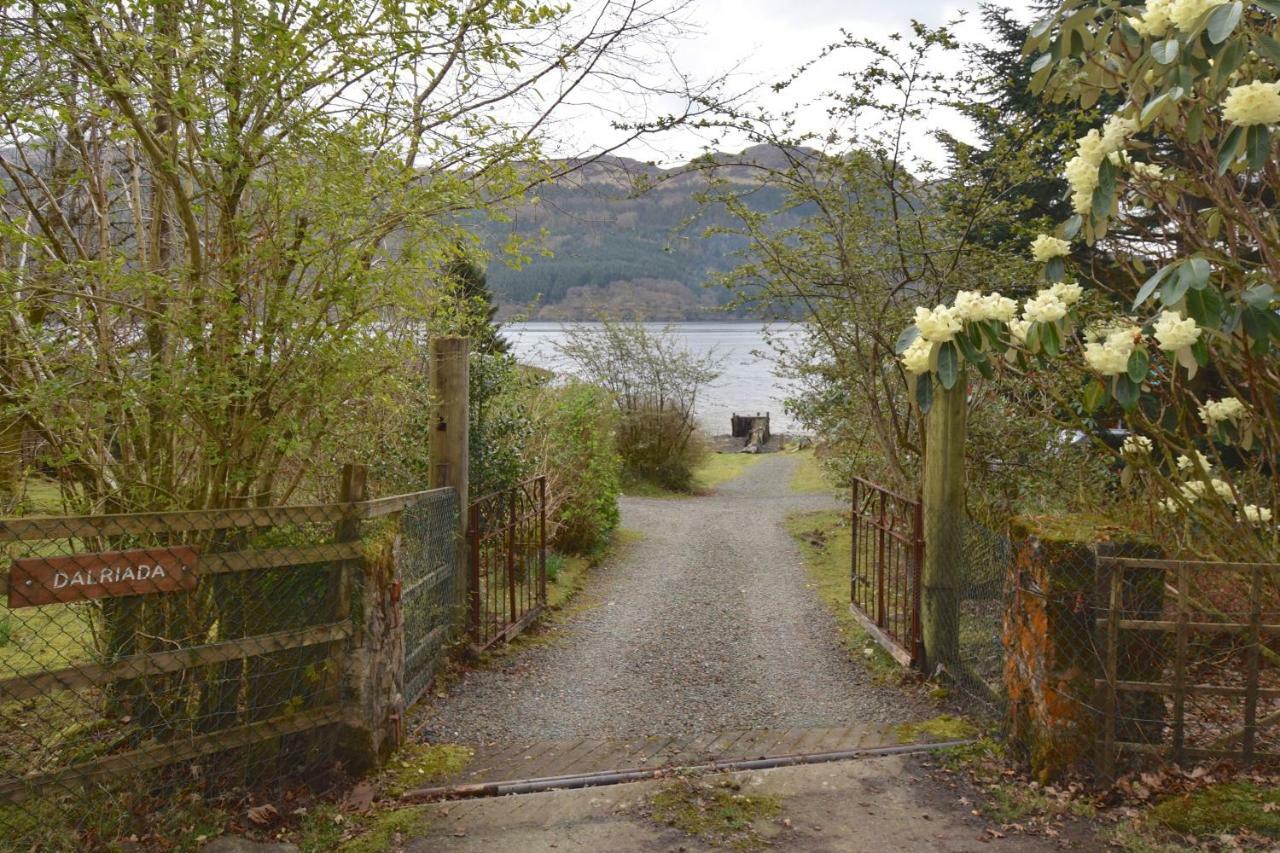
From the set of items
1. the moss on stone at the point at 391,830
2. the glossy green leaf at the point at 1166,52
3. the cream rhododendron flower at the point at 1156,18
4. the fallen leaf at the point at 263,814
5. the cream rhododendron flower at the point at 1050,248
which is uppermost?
the cream rhododendron flower at the point at 1156,18

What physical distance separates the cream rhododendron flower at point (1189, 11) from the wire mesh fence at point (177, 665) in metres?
3.94

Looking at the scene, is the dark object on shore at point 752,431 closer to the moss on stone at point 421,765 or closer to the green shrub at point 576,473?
the green shrub at point 576,473

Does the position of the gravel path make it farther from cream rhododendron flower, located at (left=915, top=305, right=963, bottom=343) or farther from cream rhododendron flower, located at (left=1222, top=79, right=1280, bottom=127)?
cream rhododendron flower, located at (left=1222, top=79, right=1280, bottom=127)

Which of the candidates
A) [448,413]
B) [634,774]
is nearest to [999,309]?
[634,774]

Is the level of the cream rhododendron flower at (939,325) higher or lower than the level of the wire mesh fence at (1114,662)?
higher

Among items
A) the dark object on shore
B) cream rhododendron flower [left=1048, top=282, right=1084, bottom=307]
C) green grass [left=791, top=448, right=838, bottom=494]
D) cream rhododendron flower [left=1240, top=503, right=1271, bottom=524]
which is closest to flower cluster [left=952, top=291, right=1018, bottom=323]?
cream rhododendron flower [left=1048, top=282, right=1084, bottom=307]

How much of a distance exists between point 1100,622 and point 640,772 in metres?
2.43

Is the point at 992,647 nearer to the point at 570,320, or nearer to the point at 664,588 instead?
the point at 664,588

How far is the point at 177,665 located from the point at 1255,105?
4.43 m

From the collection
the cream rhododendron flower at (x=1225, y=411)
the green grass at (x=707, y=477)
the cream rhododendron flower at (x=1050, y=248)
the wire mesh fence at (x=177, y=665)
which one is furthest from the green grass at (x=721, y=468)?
the cream rhododendron flower at (x=1050, y=248)

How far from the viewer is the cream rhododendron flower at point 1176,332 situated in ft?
10.9

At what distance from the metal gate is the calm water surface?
4.62m

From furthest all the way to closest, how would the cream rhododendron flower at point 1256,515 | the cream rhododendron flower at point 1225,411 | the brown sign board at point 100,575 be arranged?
the cream rhododendron flower at point 1256,515
the cream rhododendron flower at point 1225,411
the brown sign board at point 100,575

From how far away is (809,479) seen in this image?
24.4 meters
